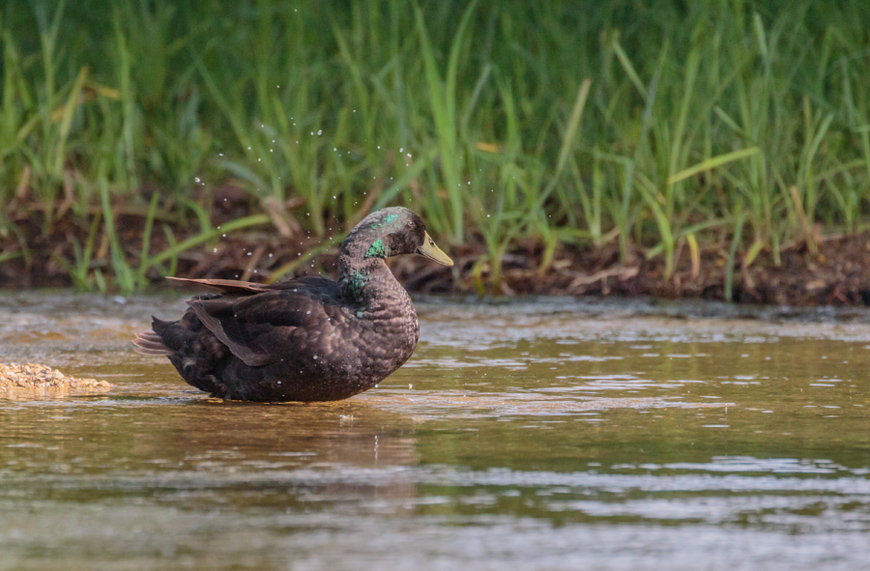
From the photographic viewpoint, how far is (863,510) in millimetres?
3389

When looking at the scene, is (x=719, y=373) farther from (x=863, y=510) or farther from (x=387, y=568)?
(x=387, y=568)

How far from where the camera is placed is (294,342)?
16.4ft

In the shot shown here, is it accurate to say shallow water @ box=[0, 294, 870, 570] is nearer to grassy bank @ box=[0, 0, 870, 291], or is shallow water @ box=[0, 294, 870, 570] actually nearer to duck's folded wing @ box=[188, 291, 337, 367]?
duck's folded wing @ box=[188, 291, 337, 367]

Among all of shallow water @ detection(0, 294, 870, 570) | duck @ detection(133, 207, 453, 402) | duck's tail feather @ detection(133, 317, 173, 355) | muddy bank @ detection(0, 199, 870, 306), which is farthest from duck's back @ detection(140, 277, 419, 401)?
muddy bank @ detection(0, 199, 870, 306)

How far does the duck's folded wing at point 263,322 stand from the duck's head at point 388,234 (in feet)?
0.96

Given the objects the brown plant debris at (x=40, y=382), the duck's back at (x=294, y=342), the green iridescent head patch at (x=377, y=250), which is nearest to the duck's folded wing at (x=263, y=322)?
the duck's back at (x=294, y=342)

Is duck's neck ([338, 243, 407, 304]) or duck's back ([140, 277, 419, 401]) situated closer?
duck's back ([140, 277, 419, 401])

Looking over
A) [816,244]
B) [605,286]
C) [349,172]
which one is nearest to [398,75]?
[349,172]

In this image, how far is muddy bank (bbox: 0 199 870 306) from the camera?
323 inches

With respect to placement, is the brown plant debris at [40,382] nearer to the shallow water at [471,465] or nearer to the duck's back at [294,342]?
the shallow water at [471,465]

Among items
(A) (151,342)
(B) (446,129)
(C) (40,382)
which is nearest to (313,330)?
(A) (151,342)

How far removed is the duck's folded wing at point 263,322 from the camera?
5.03 m

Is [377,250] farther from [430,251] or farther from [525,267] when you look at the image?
[525,267]

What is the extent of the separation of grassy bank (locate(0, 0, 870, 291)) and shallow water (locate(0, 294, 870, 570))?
1988 mm
